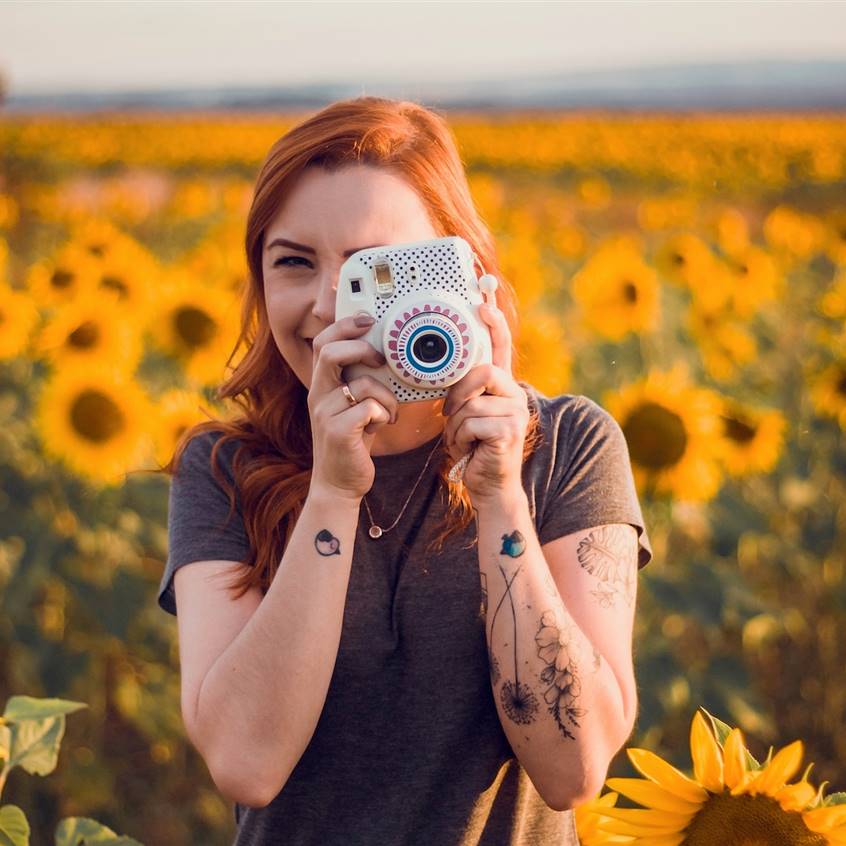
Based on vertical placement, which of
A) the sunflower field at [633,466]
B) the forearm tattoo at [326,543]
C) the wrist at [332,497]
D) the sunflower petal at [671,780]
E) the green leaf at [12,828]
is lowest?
the sunflower field at [633,466]

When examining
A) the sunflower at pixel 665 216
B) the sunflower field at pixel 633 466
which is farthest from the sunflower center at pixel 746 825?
the sunflower at pixel 665 216

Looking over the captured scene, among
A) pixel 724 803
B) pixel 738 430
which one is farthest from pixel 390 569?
pixel 738 430

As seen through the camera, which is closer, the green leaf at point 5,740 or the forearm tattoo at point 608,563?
the green leaf at point 5,740

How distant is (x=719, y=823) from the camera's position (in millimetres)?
1295

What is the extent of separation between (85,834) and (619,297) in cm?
304

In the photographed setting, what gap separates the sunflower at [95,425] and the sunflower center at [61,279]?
0.54 metres

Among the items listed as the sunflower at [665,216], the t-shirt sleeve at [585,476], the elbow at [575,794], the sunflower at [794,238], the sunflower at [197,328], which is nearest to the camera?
the elbow at [575,794]

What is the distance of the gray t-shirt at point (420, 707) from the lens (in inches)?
61.3

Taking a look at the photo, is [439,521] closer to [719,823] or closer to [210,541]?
[210,541]

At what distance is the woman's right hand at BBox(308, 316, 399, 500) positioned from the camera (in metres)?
1.40

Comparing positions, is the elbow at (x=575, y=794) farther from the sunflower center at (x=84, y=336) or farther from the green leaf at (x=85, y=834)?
the sunflower center at (x=84, y=336)

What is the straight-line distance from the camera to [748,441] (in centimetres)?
371

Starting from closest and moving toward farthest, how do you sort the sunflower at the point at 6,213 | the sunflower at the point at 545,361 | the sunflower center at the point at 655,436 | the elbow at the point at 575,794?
the elbow at the point at 575,794
the sunflower center at the point at 655,436
the sunflower at the point at 545,361
the sunflower at the point at 6,213

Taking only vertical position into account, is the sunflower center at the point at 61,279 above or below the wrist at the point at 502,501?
below
